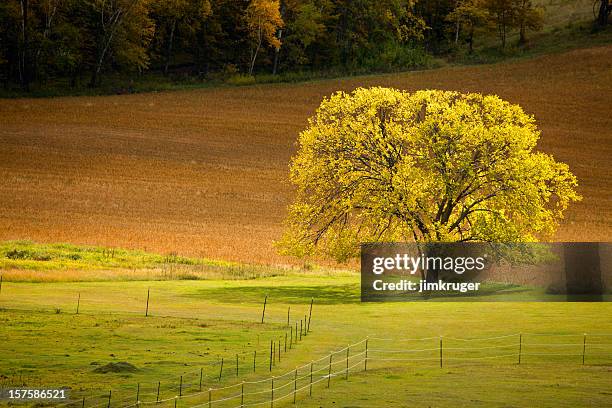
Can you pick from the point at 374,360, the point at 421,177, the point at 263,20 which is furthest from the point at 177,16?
the point at 374,360

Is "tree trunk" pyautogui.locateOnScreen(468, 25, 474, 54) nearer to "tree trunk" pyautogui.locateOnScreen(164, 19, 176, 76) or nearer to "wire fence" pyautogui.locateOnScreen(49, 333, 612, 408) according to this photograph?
"tree trunk" pyautogui.locateOnScreen(164, 19, 176, 76)

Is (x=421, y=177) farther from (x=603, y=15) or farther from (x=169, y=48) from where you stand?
(x=603, y=15)

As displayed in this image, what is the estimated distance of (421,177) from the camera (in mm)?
53125

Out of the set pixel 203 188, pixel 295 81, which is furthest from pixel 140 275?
pixel 295 81

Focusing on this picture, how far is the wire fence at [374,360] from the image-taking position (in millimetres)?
30094

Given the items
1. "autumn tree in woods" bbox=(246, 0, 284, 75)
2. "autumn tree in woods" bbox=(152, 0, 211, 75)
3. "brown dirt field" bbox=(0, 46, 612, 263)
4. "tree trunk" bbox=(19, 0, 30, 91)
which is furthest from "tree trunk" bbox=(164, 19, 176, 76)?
"tree trunk" bbox=(19, 0, 30, 91)

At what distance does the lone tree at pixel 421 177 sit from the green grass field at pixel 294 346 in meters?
3.54

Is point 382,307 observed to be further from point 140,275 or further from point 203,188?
point 203,188

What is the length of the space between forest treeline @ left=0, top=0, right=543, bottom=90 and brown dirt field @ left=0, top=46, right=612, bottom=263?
19.8 feet

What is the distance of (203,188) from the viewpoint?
86562 millimetres

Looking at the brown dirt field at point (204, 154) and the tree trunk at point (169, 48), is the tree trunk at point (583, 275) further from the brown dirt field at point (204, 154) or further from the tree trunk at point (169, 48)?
the tree trunk at point (169, 48)

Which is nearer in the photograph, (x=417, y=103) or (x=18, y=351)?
(x=18, y=351)

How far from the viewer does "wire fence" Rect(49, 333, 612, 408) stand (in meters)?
30.1

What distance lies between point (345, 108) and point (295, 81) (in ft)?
219
